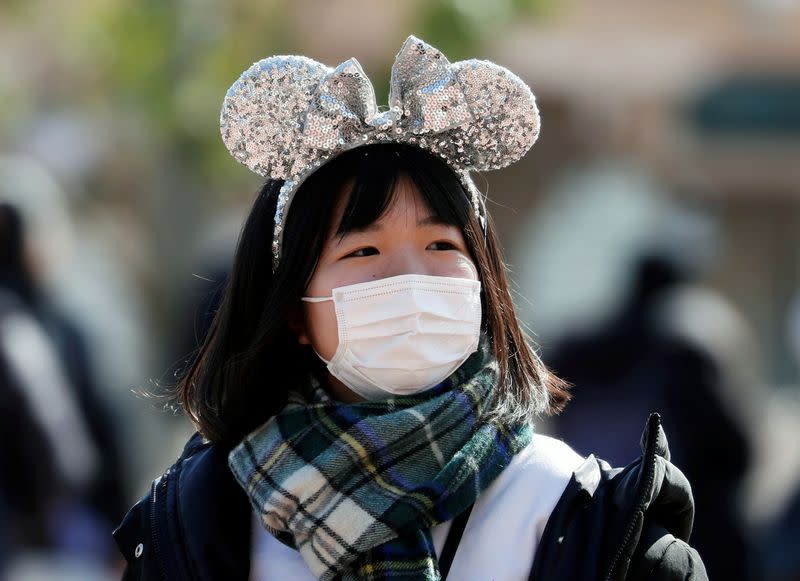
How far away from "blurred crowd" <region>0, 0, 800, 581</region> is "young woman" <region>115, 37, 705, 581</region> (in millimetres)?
344

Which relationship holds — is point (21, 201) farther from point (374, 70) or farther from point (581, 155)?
point (581, 155)

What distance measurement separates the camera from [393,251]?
2.58 m

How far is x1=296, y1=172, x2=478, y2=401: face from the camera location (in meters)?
2.57

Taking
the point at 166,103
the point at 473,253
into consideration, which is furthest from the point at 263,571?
the point at 166,103

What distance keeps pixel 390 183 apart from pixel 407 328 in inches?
10.1

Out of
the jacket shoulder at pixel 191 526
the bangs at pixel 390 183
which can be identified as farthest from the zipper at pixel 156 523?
the bangs at pixel 390 183

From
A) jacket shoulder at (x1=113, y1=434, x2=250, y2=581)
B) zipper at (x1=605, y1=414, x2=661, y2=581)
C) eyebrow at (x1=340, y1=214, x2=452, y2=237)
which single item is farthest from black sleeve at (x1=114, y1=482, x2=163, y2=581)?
zipper at (x1=605, y1=414, x2=661, y2=581)

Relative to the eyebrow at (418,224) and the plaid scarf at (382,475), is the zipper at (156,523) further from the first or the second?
the eyebrow at (418,224)

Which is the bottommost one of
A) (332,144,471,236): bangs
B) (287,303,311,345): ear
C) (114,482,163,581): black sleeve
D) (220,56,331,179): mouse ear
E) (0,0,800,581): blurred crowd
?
(0,0,800,581): blurred crowd

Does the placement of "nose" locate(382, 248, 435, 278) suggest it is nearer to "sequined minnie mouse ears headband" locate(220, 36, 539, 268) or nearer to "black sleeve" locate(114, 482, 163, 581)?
"sequined minnie mouse ears headband" locate(220, 36, 539, 268)

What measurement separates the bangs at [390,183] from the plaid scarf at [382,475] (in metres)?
0.30

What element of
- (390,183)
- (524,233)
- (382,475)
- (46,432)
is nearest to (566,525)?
(382,475)

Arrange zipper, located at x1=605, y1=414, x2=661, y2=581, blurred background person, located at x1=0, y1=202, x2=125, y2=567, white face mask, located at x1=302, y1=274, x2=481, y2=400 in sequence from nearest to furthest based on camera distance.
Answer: zipper, located at x1=605, y1=414, x2=661, y2=581
white face mask, located at x1=302, y1=274, x2=481, y2=400
blurred background person, located at x1=0, y1=202, x2=125, y2=567

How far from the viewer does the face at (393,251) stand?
2.57 metres
